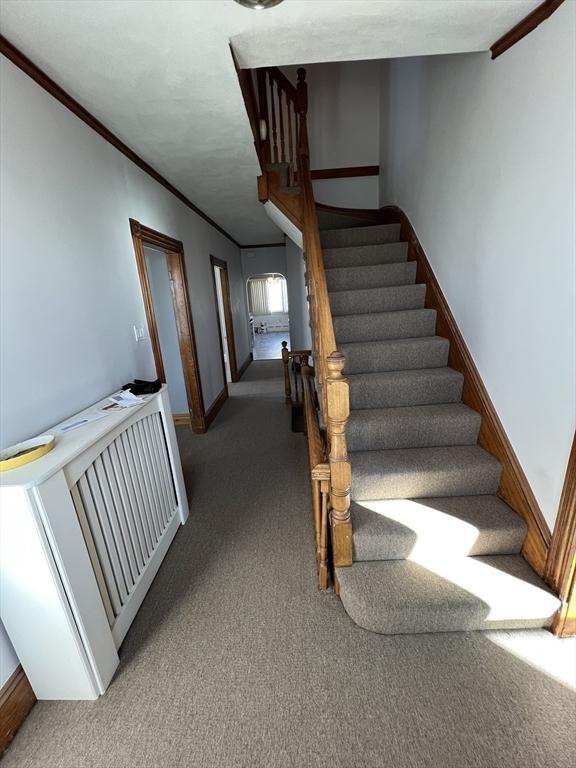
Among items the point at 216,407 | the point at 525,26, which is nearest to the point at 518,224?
the point at 525,26

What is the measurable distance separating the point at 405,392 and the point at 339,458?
975mm

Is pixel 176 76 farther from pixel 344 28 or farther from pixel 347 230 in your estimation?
pixel 347 230

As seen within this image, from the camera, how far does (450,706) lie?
120cm

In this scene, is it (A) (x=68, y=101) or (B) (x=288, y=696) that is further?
(A) (x=68, y=101)

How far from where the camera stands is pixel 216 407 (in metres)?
4.37

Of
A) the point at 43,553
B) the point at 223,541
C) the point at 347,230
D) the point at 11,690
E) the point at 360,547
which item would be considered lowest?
the point at 223,541

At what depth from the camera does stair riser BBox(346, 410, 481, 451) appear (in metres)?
1.96

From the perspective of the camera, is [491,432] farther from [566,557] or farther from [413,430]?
[566,557]

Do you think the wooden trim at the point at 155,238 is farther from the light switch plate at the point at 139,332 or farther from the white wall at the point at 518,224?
the white wall at the point at 518,224

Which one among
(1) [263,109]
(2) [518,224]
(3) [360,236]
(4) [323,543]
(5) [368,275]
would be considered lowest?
(4) [323,543]

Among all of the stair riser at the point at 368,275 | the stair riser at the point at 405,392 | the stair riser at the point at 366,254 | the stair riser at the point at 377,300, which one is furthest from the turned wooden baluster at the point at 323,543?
the stair riser at the point at 366,254

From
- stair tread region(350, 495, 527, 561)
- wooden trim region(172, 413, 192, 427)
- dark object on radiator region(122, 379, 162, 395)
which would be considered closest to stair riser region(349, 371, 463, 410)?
stair tread region(350, 495, 527, 561)

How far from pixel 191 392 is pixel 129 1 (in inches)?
117

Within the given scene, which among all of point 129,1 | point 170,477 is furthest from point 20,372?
point 129,1
